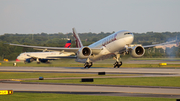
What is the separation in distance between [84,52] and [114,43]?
696cm

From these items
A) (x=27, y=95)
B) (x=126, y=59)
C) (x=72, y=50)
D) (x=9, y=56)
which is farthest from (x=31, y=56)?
(x=27, y=95)

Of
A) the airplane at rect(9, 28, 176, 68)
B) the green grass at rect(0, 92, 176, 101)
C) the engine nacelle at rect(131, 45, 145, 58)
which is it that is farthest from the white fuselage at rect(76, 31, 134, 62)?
the green grass at rect(0, 92, 176, 101)

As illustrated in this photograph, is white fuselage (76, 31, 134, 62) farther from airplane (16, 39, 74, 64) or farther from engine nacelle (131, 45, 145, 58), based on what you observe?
airplane (16, 39, 74, 64)

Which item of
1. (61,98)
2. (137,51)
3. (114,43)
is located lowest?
(61,98)

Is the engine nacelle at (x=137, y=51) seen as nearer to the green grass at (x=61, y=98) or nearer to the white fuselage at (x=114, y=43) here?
the white fuselage at (x=114, y=43)

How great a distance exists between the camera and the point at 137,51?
5291cm

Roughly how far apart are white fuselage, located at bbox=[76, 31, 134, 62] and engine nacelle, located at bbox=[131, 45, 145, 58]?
190 cm

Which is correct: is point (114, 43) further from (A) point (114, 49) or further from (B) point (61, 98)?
(B) point (61, 98)

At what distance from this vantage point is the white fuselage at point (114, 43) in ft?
164

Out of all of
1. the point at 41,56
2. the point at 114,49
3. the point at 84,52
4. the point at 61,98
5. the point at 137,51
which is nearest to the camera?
the point at 61,98

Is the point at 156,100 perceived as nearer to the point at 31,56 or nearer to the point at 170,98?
the point at 170,98

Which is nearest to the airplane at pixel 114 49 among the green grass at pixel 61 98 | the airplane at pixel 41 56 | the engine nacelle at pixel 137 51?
the engine nacelle at pixel 137 51

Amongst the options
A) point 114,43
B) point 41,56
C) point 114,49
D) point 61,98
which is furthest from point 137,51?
point 41,56

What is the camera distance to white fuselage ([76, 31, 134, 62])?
49.9 m
